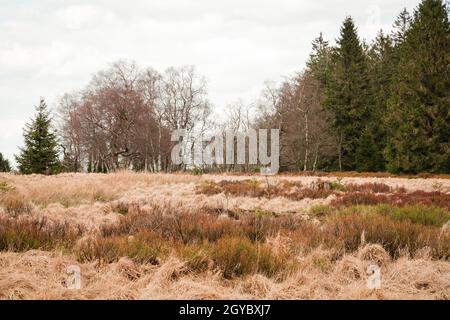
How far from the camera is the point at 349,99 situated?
123ft

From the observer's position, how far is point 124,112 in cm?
3900

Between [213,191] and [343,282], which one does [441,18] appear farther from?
[343,282]

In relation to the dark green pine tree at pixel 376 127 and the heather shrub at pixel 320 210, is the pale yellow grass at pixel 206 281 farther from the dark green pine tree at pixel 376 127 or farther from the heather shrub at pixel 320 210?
the dark green pine tree at pixel 376 127

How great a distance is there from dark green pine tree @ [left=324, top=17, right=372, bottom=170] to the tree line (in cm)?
10

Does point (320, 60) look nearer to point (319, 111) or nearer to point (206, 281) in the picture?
point (319, 111)

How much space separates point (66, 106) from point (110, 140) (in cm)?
1674

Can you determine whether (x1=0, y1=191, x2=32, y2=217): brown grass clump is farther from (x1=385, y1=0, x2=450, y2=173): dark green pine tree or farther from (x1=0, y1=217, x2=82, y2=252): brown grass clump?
(x1=385, y1=0, x2=450, y2=173): dark green pine tree

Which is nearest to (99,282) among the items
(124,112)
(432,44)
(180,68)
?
(432,44)

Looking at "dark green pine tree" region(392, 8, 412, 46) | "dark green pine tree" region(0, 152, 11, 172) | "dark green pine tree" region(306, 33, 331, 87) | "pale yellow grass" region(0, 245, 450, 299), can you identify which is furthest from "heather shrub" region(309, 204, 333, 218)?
"dark green pine tree" region(392, 8, 412, 46)

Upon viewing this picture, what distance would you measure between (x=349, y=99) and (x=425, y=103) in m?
9.36

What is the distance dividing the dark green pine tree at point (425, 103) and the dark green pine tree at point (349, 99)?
18.4 feet

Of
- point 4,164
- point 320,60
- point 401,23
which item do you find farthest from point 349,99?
point 4,164

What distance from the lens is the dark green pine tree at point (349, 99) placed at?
36.8m

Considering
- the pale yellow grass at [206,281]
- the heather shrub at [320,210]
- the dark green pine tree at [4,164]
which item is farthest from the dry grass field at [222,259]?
the dark green pine tree at [4,164]
